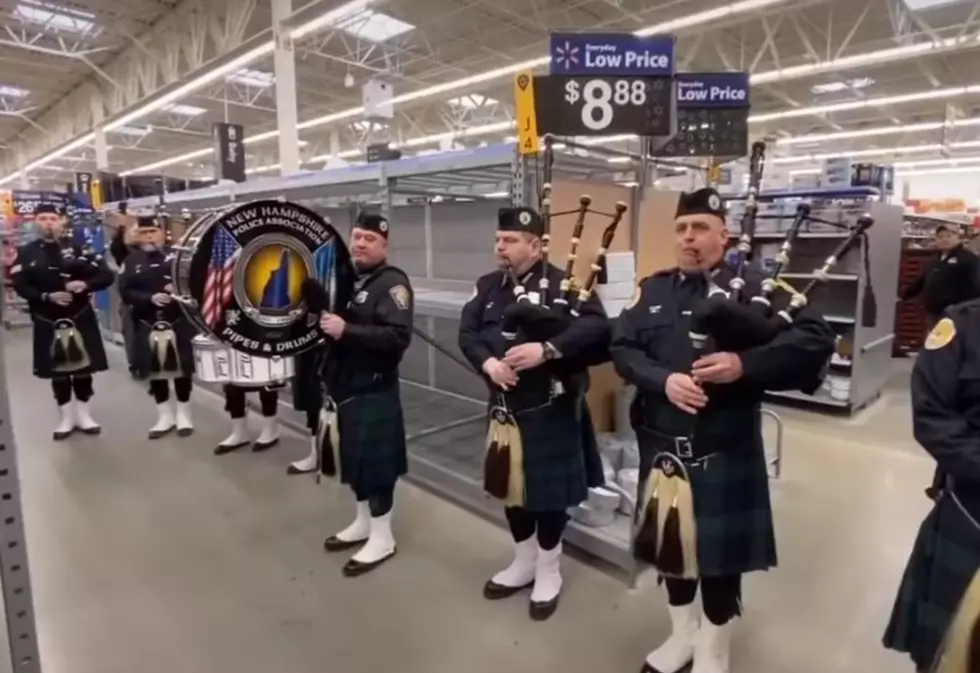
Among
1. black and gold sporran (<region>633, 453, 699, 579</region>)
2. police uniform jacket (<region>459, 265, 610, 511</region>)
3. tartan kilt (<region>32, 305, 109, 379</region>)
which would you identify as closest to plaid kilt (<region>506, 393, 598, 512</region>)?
police uniform jacket (<region>459, 265, 610, 511</region>)

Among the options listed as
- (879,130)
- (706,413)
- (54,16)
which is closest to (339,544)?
(706,413)

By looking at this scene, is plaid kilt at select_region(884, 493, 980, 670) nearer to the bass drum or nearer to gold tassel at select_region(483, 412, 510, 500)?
gold tassel at select_region(483, 412, 510, 500)

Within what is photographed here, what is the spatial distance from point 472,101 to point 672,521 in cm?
1249

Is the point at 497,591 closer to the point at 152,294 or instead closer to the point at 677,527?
the point at 677,527

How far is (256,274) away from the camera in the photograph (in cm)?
190

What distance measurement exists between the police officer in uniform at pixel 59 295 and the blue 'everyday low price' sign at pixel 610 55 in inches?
130

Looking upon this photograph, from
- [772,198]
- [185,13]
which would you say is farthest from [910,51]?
[185,13]

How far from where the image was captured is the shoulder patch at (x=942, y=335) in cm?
137

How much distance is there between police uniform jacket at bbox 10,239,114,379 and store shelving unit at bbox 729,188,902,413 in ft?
16.1

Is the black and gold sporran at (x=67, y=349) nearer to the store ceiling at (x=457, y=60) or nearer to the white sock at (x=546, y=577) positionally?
the white sock at (x=546, y=577)

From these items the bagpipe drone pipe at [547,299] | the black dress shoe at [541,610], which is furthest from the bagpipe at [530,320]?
the black dress shoe at [541,610]

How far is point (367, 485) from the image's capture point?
269 centimetres

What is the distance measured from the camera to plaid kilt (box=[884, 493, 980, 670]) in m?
1.34

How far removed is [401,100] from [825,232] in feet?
27.5
